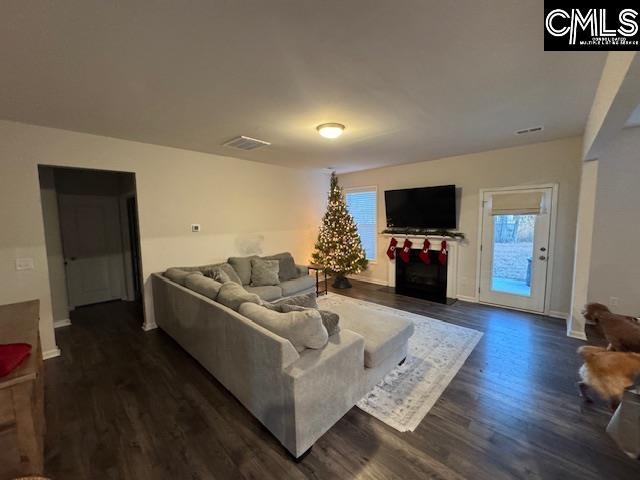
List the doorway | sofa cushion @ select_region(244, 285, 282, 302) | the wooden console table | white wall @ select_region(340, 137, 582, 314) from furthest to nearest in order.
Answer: the doorway, sofa cushion @ select_region(244, 285, 282, 302), white wall @ select_region(340, 137, 582, 314), the wooden console table

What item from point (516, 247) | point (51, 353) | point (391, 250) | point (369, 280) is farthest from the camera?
point (369, 280)

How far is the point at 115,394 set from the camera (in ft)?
8.18

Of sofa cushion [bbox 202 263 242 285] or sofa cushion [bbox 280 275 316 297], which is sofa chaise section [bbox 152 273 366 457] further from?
sofa cushion [bbox 280 275 316 297]

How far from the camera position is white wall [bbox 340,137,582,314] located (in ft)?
12.8

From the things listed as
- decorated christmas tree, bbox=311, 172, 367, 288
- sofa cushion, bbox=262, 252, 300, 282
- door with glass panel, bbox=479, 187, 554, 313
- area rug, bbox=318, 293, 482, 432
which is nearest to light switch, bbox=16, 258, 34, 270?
sofa cushion, bbox=262, 252, 300, 282

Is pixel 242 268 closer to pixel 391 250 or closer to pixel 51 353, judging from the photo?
pixel 51 353

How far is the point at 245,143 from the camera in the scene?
12.5ft

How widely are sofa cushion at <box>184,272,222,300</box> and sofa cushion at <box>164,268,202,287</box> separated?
153mm

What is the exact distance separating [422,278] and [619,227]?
2.86 meters

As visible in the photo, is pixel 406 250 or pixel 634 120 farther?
pixel 406 250

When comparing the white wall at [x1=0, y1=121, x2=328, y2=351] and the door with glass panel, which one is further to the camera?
the door with glass panel

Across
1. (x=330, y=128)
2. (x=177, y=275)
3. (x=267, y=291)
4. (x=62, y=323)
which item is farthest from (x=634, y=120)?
(x=62, y=323)

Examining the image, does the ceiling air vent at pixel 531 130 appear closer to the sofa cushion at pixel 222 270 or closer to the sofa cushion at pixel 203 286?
the sofa cushion at pixel 203 286

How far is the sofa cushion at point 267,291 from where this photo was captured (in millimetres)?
4072
